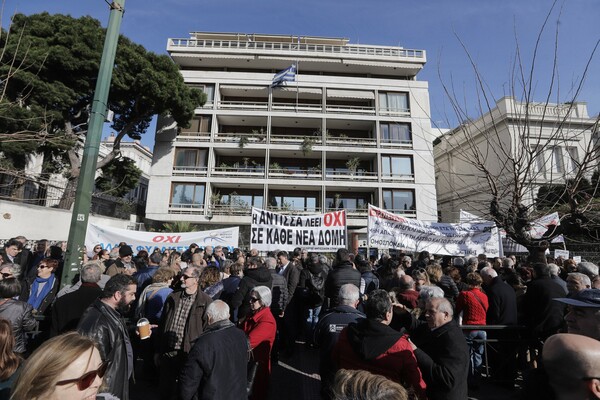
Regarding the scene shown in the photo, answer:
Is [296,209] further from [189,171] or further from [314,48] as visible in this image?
[314,48]

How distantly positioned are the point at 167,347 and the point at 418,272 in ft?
12.8

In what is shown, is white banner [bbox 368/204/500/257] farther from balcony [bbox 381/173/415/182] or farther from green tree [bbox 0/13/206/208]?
balcony [bbox 381/173/415/182]

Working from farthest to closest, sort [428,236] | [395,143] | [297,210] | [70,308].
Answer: [395,143]
[297,210]
[428,236]
[70,308]

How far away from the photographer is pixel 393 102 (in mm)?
28578

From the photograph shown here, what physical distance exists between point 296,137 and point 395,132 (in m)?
8.56

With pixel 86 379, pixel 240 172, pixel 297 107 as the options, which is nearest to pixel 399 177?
pixel 297 107

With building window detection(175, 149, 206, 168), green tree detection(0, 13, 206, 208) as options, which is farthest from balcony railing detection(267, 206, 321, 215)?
green tree detection(0, 13, 206, 208)

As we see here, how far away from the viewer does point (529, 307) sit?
470cm

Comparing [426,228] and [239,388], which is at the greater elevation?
[426,228]

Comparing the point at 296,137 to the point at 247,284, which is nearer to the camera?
the point at 247,284

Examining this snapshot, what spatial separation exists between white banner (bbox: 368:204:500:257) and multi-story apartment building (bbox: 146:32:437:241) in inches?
560

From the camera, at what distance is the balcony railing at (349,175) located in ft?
87.4

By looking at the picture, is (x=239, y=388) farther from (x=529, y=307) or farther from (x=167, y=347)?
(x=529, y=307)

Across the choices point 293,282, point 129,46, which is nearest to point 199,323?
point 293,282
